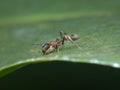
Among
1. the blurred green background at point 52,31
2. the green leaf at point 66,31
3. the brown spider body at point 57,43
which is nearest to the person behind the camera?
the green leaf at point 66,31

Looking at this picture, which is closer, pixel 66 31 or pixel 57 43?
pixel 57 43

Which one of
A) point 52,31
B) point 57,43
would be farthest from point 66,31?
point 57,43

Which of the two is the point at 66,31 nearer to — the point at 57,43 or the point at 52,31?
the point at 52,31

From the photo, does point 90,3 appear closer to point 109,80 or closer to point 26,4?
point 26,4

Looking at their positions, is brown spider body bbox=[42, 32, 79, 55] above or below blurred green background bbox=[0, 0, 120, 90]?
above

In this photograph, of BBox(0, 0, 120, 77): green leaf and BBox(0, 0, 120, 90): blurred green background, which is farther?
BBox(0, 0, 120, 90): blurred green background

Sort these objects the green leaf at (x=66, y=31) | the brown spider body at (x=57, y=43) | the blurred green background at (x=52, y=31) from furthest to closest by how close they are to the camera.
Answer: the brown spider body at (x=57, y=43), the blurred green background at (x=52, y=31), the green leaf at (x=66, y=31)

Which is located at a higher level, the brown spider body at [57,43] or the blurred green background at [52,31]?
the brown spider body at [57,43]
